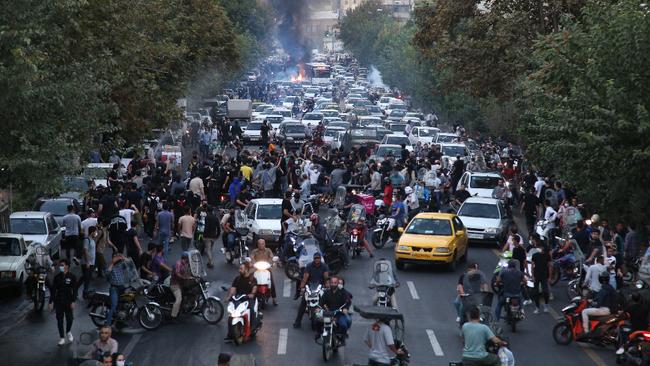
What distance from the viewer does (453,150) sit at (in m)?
53.4

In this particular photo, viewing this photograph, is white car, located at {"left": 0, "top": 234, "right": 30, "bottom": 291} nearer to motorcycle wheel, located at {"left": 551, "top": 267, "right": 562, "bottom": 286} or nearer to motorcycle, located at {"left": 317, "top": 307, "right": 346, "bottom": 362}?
motorcycle, located at {"left": 317, "top": 307, "right": 346, "bottom": 362}

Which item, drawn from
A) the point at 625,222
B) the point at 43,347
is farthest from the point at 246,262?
the point at 625,222

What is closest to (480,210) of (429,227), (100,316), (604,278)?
(429,227)

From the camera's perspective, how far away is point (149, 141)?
52969 mm

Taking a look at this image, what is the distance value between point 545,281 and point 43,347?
32.3ft

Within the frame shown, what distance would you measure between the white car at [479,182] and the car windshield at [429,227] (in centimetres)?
1024

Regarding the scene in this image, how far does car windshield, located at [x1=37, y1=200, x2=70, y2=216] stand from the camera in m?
34.9

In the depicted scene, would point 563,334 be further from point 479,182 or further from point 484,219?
point 479,182

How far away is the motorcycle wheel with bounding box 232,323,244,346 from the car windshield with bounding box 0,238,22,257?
26.1 feet

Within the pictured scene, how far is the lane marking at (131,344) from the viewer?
22084mm

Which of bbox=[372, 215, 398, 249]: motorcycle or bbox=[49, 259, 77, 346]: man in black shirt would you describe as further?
bbox=[372, 215, 398, 249]: motorcycle

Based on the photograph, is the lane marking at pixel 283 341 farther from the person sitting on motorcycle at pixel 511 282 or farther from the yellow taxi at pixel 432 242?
the yellow taxi at pixel 432 242

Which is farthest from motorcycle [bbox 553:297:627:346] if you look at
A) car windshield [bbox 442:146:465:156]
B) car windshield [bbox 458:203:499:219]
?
car windshield [bbox 442:146:465:156]

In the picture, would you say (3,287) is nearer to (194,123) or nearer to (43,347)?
(43,347)
